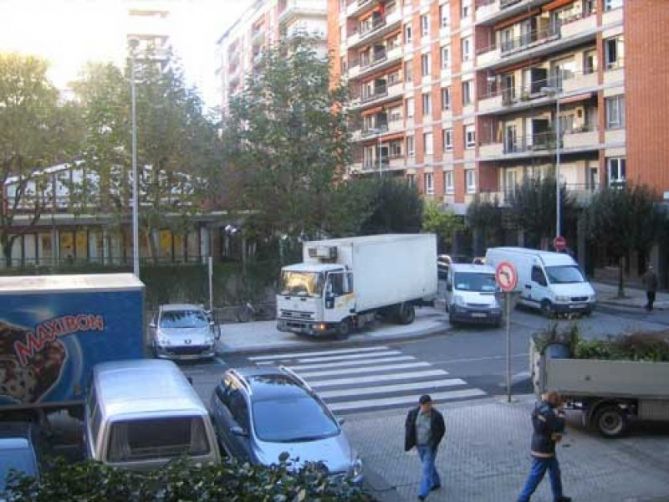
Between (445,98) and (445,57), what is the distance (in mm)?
2643

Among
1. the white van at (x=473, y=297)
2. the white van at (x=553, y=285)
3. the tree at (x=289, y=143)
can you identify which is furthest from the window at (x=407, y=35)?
the white van at (x=473, y=297)

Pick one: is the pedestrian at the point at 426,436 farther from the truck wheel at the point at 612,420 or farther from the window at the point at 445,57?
the window at the point at 445,57

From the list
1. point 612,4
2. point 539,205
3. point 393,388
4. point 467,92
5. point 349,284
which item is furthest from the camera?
point 467,92

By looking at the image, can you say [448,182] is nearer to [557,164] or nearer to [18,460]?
[557,164]

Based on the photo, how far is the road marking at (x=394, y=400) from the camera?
658 inches

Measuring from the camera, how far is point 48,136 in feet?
111

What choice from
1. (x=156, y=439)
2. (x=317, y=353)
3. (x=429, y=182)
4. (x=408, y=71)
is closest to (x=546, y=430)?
(x=156, y=439)

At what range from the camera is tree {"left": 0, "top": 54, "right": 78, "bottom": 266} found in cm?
3278

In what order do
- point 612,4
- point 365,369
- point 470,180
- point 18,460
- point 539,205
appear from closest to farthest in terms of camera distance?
1. point 18,460
2. point 365,369
3. point 612,4
4. point 539,205
5. point 470,180

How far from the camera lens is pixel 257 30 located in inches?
3684

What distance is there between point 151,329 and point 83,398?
9.95 metres

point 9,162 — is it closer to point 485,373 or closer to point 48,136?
point 48,136

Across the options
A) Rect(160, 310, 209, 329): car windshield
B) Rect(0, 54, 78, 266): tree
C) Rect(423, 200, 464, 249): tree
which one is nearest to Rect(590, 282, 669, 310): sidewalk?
Rect(423, 200, 464, 249): tree

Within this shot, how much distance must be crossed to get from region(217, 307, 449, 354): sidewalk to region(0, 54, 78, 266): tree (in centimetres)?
1124
